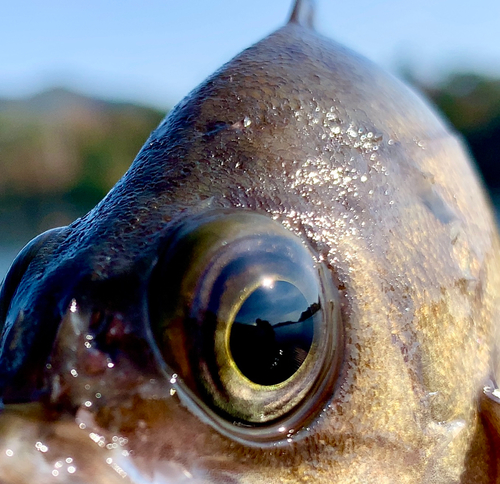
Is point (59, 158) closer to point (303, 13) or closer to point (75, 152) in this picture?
point (75, 152)

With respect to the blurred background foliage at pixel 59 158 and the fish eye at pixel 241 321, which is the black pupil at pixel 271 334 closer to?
the fish eye at pixel 241 321

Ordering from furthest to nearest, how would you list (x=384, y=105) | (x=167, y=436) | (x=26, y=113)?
(x=26, y=113), (x=384, y=105), (x=167, y=436)

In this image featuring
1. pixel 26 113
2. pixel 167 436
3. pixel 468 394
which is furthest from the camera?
pixel 26 113

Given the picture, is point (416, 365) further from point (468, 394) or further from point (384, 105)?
point (384, 105)

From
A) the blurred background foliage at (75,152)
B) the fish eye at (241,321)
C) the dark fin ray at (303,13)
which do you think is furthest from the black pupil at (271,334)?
the blurred background foliage at (75,152)

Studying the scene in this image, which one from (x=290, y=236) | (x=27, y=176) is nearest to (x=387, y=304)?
(x=290, y=236)

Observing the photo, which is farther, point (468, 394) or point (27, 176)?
point (27, 176)

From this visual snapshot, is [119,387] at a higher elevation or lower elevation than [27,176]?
higher

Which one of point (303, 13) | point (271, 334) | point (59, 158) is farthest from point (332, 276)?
point (59, 158)

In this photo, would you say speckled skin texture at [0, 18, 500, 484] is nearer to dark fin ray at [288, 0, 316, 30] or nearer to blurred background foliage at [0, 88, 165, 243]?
dark fin ray at [288, 0, 316, 30]
